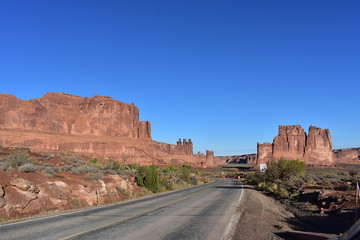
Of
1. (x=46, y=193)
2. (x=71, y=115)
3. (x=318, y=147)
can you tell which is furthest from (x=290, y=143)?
(x=46, y=193)

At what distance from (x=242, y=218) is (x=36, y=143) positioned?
236 ft

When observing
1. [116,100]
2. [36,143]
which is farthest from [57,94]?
[36,143]

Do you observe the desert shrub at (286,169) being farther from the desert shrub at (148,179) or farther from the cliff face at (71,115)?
the cliff face at (71,115)

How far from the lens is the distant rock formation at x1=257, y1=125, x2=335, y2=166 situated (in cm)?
12256

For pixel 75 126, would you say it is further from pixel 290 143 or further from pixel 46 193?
pixel 290 143

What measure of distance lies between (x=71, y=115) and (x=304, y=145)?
102229 mm

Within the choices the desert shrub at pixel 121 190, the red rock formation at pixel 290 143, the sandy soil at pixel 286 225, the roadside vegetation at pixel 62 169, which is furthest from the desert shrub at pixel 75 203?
the red rock formation at pixel 290 143

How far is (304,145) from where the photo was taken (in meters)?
128

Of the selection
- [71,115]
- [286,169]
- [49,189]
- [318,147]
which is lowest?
[49,189]

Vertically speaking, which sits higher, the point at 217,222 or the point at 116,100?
the point at 116,100

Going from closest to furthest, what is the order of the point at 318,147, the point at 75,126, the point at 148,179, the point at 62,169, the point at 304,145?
1. the point at 62,169
2. the point at 148,179
3. the point at 75,126
4. the point at 318,147
5. the point at 304,145

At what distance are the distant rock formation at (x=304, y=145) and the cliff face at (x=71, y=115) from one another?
64.0 meters

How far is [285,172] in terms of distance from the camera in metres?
29.6

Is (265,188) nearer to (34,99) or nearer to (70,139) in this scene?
(70,139)
